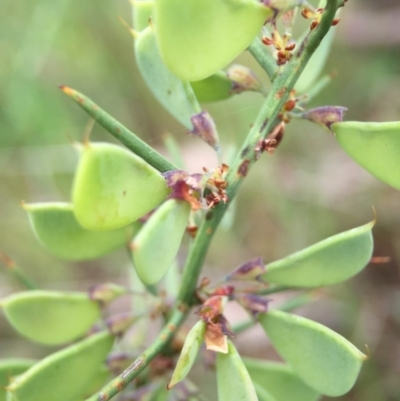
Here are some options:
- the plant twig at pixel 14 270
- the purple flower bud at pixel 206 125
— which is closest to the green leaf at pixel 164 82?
the purple flower bud at pixel 206 125

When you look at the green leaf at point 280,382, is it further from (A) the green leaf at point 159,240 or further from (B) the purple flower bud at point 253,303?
(A) the green leaf at point 159,240

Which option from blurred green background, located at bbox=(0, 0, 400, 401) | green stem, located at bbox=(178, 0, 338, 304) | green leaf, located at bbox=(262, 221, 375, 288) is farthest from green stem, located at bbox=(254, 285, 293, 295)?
blurred green background, located at bbox=(0, 0, 400, 401)

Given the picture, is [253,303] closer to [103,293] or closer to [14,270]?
[103,293]

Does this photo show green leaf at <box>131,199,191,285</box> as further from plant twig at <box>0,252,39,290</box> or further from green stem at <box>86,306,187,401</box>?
plant twig at <box>0,252,39,290</box>

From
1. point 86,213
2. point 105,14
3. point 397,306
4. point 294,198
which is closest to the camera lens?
point 86,213

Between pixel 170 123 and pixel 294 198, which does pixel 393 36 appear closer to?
pixel 294 198

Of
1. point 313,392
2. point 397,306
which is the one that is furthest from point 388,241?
point 313,392
